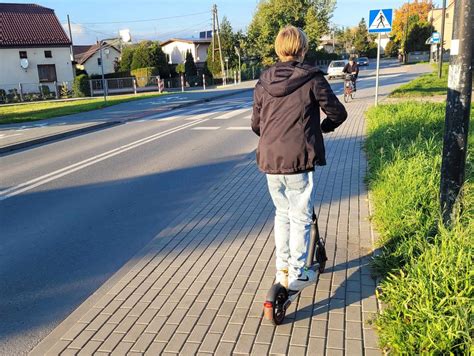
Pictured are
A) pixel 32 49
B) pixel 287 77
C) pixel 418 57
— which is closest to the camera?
pixel 287 77

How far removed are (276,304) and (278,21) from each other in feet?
189

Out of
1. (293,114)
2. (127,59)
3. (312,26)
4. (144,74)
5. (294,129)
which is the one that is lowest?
(294,129)

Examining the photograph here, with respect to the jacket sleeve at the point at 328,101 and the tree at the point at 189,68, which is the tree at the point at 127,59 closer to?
the tree at the point at 189,68

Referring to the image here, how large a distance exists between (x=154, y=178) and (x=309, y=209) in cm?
525

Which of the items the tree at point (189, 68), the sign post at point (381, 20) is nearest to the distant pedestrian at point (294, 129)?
the sign post at point (381, 20)

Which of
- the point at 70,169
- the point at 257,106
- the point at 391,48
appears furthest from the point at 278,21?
the point at 257,106

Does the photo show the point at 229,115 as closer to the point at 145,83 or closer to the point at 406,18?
the point at 145,83

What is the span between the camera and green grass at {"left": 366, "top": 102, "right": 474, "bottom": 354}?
2715mm

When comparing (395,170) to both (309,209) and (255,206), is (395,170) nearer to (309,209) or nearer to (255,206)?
(255,206)

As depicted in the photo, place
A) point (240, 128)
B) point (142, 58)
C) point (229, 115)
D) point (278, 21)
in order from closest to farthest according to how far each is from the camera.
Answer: point (240, 128), point (229, 115), point (142, 58), point (278, 21)

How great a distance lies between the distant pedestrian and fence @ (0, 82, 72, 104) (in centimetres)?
3984

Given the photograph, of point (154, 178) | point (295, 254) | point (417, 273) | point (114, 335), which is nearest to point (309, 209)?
point (295, 254)

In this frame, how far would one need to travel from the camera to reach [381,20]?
13742 mm

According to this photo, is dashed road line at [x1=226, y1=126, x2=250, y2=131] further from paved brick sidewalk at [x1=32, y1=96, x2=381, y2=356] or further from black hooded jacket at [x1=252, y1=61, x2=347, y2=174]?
black hooded jacket at [x1=252, y1=61, x2=347, y2=174]
